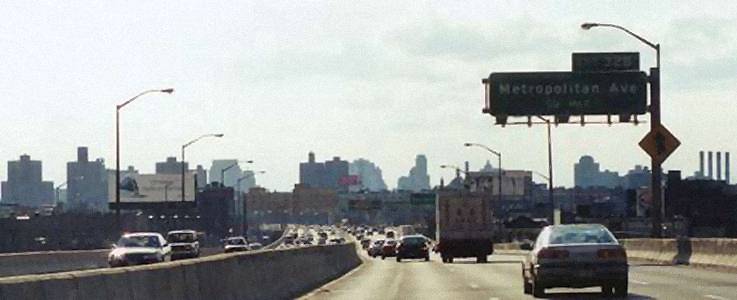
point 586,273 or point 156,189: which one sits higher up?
point 156,189

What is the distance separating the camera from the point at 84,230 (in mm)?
119625

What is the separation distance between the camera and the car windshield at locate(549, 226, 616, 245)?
27.1 m

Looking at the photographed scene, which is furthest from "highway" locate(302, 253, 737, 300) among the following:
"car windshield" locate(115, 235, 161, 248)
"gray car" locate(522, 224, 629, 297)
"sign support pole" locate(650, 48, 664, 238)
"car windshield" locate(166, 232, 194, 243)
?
"car windshield" locate(166, 232, 194, 243)

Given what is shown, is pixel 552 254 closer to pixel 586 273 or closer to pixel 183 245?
pixel 586 273

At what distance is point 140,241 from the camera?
4888cm

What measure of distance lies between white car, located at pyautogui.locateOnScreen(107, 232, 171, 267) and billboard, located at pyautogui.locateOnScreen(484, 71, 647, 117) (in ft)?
81.7

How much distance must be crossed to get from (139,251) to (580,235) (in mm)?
23111

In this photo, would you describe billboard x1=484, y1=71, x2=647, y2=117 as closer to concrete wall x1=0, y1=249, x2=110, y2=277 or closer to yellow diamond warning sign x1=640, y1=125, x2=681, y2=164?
yellow diamond warning sign x1=640, y1=125, x2=681, y2=164

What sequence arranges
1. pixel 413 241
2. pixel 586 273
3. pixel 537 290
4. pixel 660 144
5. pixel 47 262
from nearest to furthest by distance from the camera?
1. pixel 586 273
2. pixel 537 290
3. pixel 660 144
4. pixel 47 262
5. pixel 413 241

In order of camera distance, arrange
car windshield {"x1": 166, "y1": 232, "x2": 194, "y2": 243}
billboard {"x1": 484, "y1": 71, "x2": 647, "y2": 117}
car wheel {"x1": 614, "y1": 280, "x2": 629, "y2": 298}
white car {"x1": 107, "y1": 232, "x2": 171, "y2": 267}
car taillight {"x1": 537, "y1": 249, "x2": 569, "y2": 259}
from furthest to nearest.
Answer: billboard {"x1": 484, "y1": 71, "x2": 647, "y2": 117} < car windshield {"x1": 166, "y1": 232, "x2": 194, "y2": 243} < white car {"x1": 107, "y1": 232, "x2": 171, "y2": 267} < car wheel {"x1": 614, "y1": 280, "x2": 629, "y2": 298} < car taillight {"x1": 537, "y1": 249, "x2": 569, "y2": 259}

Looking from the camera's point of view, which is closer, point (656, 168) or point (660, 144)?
point (660, 144)

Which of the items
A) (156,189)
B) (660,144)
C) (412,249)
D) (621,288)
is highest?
(660,144)

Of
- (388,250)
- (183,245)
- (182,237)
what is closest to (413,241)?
(182,237)

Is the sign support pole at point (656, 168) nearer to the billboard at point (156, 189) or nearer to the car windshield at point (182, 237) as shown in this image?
the car windshield at point (182, 237)
